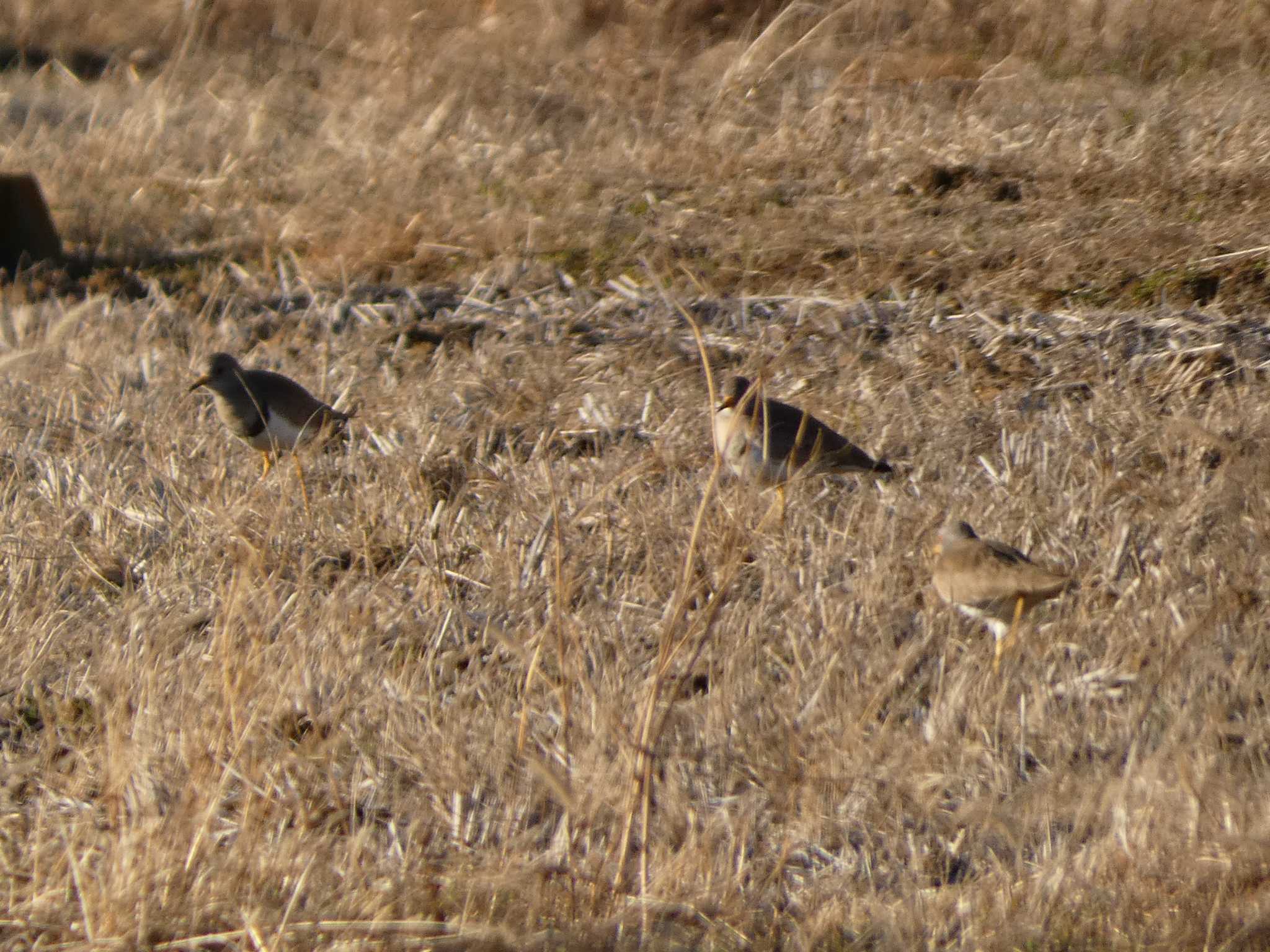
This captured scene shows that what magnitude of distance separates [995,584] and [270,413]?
2.84 metres

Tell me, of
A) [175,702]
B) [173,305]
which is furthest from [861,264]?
[175,702]

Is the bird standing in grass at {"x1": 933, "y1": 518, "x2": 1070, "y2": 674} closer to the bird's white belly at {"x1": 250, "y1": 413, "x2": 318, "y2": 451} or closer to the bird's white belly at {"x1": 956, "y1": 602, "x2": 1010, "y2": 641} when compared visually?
the bird's white belly at {"x1": 956, "y1": 602, "x2": 1010, "y2": 641}

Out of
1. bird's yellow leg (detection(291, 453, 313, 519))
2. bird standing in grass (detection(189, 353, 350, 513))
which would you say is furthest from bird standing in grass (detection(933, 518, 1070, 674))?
bird standing in grass (detection(189, 353, 350, 513))

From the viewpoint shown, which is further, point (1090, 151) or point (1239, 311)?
point (1090, 151)

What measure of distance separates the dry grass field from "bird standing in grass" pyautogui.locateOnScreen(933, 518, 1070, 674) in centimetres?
12

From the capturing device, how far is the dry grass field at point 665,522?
10.9 ft

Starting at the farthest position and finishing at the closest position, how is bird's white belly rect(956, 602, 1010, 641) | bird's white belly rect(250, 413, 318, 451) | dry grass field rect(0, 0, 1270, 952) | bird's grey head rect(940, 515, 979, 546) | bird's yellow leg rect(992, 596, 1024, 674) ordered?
bird's white belly rect(250, 413, 318, 451) < bird's grey head rect(940, 515, 979, 546) < bird's white belly rect(956, 602, 1010, 641) < bird's yellow leg rect(992, 596, 1024, 674) < dry grass field rect(0, 0, 1270, 952)

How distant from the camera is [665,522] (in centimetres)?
502

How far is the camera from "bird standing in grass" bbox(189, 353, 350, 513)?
5.68 m

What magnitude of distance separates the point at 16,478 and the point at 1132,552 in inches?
152

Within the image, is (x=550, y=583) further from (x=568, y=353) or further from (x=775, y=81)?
(x=775, y=81)

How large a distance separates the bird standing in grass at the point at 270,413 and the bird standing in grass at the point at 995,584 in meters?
2.40

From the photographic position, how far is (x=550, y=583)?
4734 millimetres

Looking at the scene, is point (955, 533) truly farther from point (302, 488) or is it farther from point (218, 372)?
point (218, 372)
